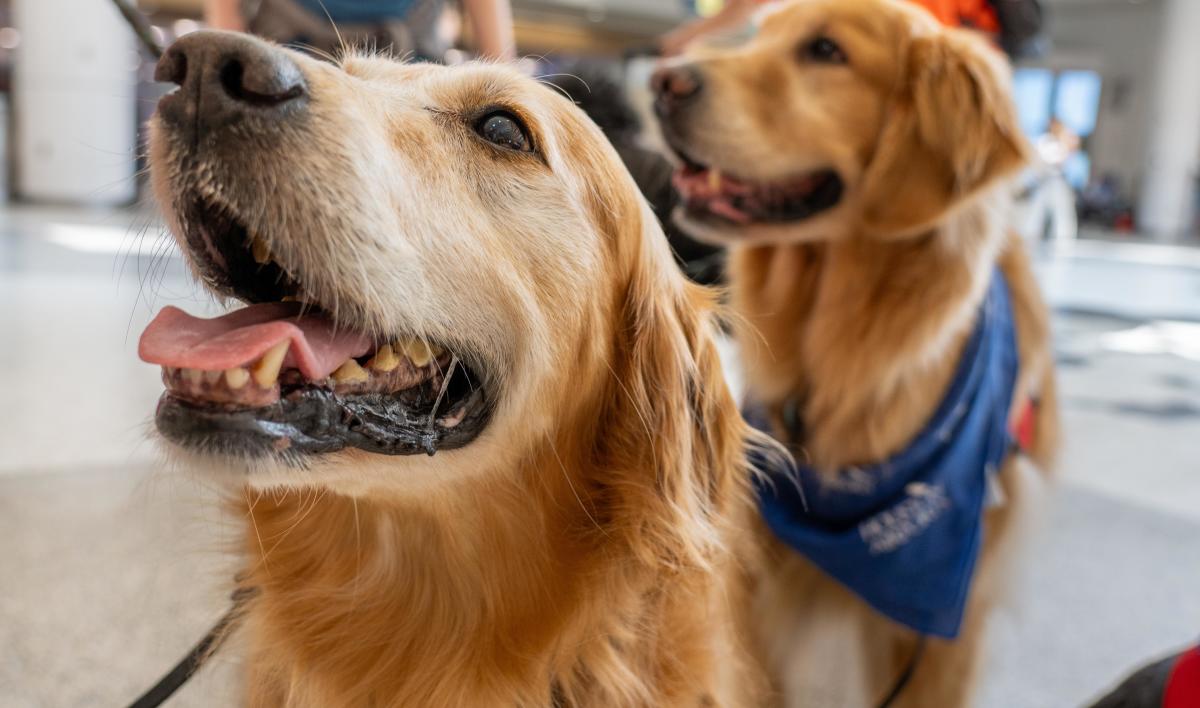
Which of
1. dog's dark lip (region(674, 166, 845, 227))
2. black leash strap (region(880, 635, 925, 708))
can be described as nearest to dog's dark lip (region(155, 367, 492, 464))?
dog's dark lip (region(674, 166, 845, 227))

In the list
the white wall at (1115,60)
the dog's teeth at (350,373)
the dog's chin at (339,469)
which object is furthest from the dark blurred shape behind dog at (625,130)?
the white wall at (1115,60)

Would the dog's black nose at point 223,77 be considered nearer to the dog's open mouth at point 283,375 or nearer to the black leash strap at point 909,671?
the dog's open mouth at point 283,375

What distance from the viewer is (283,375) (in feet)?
3.02

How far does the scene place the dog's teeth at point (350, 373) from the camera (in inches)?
38.7

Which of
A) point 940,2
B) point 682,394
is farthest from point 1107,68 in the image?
point 682,394

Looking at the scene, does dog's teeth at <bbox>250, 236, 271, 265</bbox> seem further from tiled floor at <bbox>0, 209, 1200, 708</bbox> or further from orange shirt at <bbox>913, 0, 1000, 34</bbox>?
orange shirt at <bbox>913, 0, 1000, 34</bbox>

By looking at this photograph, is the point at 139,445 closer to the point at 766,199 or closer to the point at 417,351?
the point at 417,351

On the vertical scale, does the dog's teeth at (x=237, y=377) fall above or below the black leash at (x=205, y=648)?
above

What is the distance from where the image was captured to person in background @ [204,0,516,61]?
6.25 feet

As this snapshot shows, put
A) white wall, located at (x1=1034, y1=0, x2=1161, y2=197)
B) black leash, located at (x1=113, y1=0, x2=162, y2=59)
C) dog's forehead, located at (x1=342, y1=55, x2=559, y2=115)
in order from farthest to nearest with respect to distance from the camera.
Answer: white wall, located at (x1=1034, y1=0, x2=1161, y2=197)
black leash, located at (x1=113, y1=0, x2=162, y2=59)
dog's forehead, located at (x1=342, y1=55, x2=559, y2=115)

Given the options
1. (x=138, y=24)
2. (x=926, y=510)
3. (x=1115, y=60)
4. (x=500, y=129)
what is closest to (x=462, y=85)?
(x=500, y=129)

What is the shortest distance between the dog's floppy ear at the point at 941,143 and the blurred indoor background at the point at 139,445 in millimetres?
223

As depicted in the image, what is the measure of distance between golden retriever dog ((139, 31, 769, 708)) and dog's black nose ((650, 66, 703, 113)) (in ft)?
2.06

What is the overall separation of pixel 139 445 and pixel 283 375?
691 mm
